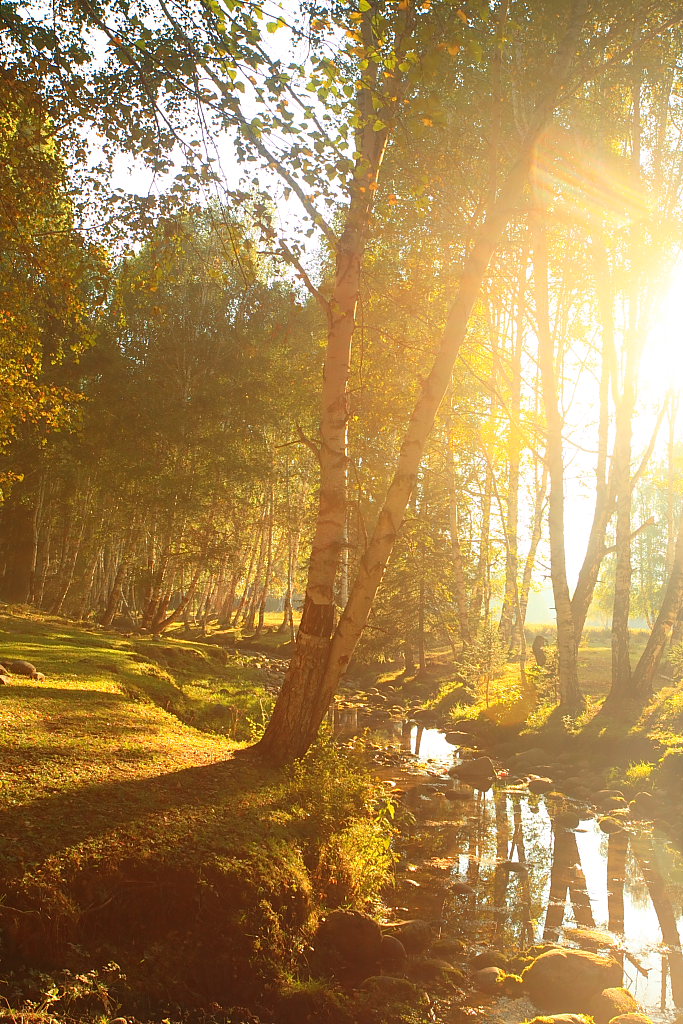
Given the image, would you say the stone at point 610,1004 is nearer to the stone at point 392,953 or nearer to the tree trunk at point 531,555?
the stone at point 392,953

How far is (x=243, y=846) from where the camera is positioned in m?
6.18

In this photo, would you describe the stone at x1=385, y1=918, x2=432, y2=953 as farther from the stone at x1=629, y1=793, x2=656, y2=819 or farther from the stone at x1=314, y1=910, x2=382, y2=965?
the stone at x1=629, y1=793, x2=656, y2=819

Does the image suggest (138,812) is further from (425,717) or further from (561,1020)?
(425,717)

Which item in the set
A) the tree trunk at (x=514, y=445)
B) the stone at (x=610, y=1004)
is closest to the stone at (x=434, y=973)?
the stone at (x=610, y=1004)

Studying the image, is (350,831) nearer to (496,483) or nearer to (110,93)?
(110,93)

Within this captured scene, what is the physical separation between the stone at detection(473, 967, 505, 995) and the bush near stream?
1.37m

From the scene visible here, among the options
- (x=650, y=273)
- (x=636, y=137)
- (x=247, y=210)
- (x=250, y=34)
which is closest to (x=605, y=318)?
(x=650, y=273)

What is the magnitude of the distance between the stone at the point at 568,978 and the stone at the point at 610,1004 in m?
0.06

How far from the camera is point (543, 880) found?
9.09 m

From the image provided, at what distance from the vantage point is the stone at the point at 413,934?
265 inches

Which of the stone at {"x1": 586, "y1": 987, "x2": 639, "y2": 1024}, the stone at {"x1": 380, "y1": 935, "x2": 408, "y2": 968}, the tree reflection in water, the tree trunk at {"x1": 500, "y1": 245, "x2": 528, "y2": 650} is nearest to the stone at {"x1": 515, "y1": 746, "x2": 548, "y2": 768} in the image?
the tree reflection in water

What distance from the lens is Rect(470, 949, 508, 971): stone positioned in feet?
21.5

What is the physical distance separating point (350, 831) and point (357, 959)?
1671 millimetres

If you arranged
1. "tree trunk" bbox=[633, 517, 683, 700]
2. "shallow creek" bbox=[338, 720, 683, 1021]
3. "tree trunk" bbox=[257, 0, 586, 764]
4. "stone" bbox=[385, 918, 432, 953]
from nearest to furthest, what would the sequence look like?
"stone" bbox=[385, 918, 432, 953], "shallow creek" bbox=[338, 720, 683, 1021], "tree trunk" bbox=[257, 0, 586, 764], "tree trunk" bbox=[633, 517, 683, 700]
